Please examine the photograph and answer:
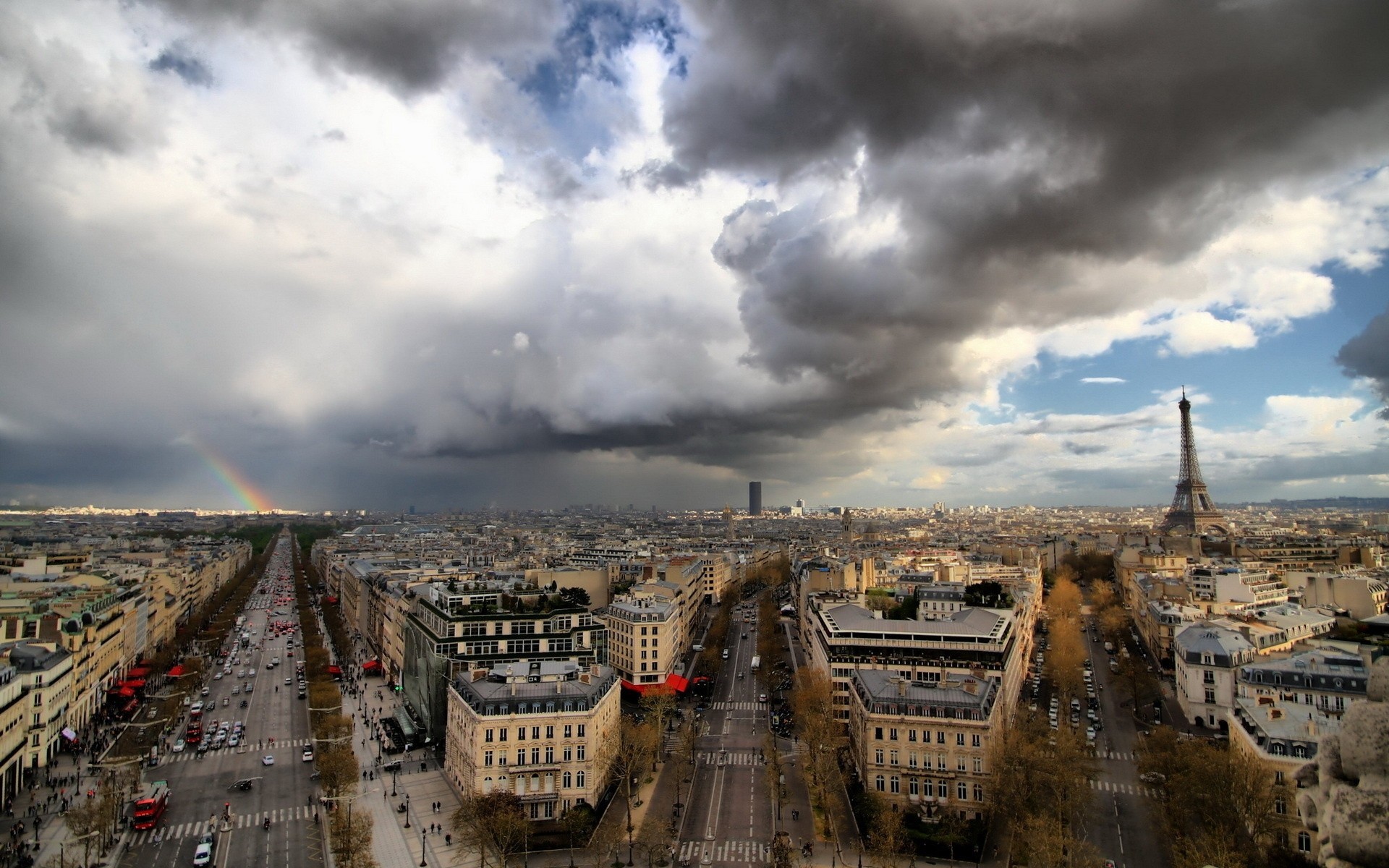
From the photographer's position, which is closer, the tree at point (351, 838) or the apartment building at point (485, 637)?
the tree at point (351, 838)

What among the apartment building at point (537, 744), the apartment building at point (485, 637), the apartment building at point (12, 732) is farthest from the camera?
the apartment building at point (485, 637)

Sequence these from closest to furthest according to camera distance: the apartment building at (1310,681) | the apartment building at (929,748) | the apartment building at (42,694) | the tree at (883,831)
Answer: the tree at (883,831), the apartment building at (929,748), the apartment building at (42,694), the apartment building at (1310,681)

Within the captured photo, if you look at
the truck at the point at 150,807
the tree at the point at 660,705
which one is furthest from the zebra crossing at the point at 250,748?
the tree at the point at 660,705

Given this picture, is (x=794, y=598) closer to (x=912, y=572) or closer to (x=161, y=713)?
(x=912, y=572)

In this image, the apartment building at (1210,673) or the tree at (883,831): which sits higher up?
the apartment building at (1210,673)

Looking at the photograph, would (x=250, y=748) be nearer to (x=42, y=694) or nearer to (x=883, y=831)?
(x=42, y=694)

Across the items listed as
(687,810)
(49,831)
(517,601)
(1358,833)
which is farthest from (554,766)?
(1358,833)

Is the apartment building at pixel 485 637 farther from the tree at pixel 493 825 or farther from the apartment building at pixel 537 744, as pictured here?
the tree at pixel 493 825

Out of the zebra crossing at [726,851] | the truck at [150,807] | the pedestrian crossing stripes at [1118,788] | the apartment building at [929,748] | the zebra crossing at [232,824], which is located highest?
the apartment building at [929,748]
